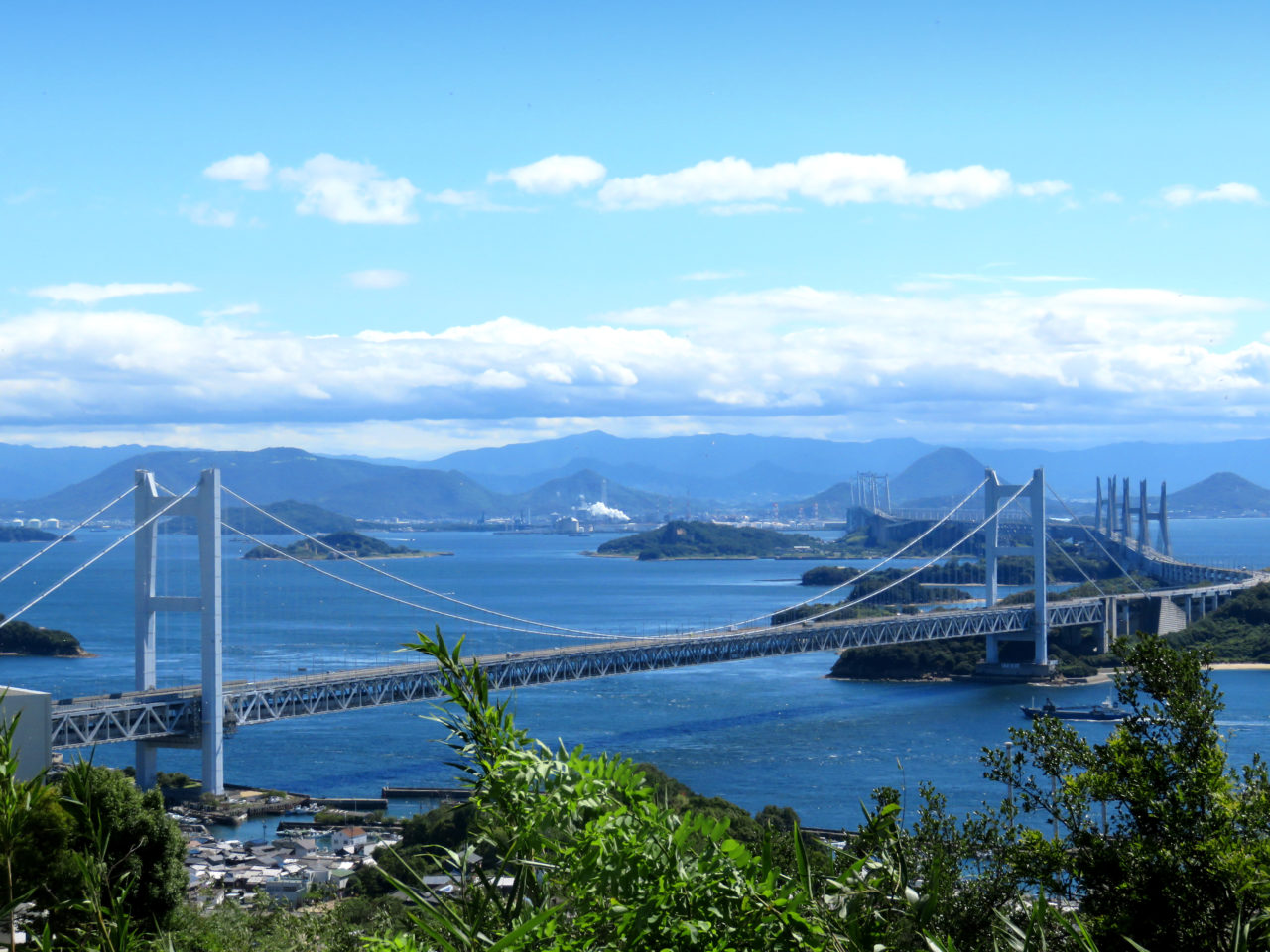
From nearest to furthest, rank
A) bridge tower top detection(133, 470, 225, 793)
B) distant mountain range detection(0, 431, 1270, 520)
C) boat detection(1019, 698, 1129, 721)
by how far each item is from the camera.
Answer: bridge tower top detection(133, 470, 225, 793), boat detection(1019, 698, 1129, 721), distant mountain range detection(0, 431, 1270, 520)

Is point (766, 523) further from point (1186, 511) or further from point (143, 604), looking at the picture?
point (143, 604)

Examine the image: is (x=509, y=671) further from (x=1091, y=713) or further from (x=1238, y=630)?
(x=1238, y=630)

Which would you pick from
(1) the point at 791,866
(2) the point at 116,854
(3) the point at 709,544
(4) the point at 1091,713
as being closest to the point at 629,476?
(3) the point at 709,544

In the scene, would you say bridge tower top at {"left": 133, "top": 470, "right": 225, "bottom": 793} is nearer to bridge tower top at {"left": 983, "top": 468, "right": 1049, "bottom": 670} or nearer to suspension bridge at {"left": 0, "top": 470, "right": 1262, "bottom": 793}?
suspension bridge at {"left": 0, "top": 470, "right": 1262, "bottom": 793}

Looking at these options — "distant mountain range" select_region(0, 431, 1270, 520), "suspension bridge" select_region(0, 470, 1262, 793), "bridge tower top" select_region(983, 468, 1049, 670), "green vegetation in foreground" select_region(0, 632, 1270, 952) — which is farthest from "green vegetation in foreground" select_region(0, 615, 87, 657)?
"distant mountain range" select_region(0, 431, 1270, 520)

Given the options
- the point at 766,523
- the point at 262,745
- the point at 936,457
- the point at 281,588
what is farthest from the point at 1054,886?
the point at 936,457

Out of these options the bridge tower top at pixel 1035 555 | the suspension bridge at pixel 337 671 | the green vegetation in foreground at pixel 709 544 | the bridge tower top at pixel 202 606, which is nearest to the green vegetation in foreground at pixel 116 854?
the suspension bridge at pixel 337 671

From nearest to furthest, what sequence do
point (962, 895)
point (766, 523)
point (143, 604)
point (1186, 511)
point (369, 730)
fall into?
point (962, 895) → point (143, 604) → point (369, 730) → point (766, 523) → point (1186, 511)
